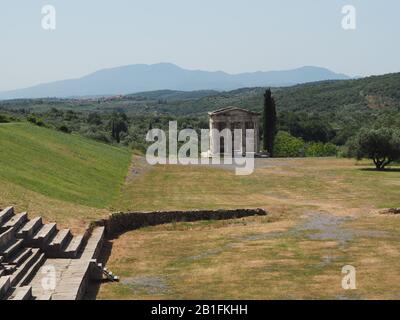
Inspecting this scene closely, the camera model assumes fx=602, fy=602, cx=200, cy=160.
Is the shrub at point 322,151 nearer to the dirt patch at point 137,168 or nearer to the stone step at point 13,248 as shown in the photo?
the dirt patch at point 137,168

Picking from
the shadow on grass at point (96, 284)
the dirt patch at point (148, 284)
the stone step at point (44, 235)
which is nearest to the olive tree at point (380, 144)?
Answer: the shadow on grass at point (96, 284)

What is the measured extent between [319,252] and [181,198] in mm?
15640

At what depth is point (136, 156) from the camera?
71750mm

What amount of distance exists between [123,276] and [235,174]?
3543 centimetres

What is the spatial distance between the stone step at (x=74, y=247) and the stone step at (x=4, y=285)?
17.0 ft

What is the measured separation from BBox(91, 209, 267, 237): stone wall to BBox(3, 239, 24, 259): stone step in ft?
24.0
